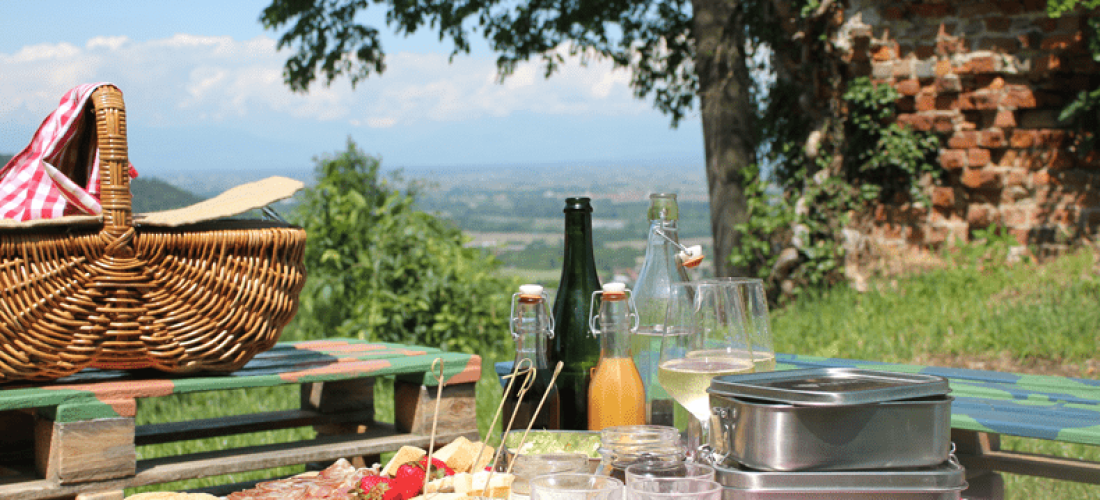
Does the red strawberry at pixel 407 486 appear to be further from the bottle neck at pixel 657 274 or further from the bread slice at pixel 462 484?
the bottle neck at pixel 657 274

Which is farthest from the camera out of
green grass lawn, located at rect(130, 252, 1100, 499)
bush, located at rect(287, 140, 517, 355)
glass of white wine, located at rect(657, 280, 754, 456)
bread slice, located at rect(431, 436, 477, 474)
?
bush, located at rect(287, 140, 517, 355)

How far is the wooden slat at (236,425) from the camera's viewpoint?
2.61 m

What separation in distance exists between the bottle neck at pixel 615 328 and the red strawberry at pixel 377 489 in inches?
16.4

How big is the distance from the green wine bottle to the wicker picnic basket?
887mm

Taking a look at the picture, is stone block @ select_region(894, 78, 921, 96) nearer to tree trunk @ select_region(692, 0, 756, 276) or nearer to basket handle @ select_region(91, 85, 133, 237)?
tree trunk @ select_region(692, 0, 756, 276)

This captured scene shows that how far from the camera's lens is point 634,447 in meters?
1.22

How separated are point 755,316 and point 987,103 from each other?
5153mm

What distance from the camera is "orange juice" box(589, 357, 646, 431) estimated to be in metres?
1.49

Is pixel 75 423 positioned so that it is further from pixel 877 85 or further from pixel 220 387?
pixel 877 85

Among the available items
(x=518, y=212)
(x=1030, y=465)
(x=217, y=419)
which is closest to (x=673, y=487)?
(x=1030, y=465)

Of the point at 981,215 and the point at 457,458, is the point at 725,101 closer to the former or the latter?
the point at 981,215

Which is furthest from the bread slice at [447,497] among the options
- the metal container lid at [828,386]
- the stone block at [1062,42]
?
the stone block at [1062,42]

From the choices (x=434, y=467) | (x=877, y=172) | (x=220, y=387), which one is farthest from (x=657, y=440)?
(x=877, y=172)

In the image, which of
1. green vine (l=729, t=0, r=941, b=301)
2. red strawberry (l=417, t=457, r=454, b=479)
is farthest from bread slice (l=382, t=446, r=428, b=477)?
green vine (l=729, t=0, r=941, b=301)
